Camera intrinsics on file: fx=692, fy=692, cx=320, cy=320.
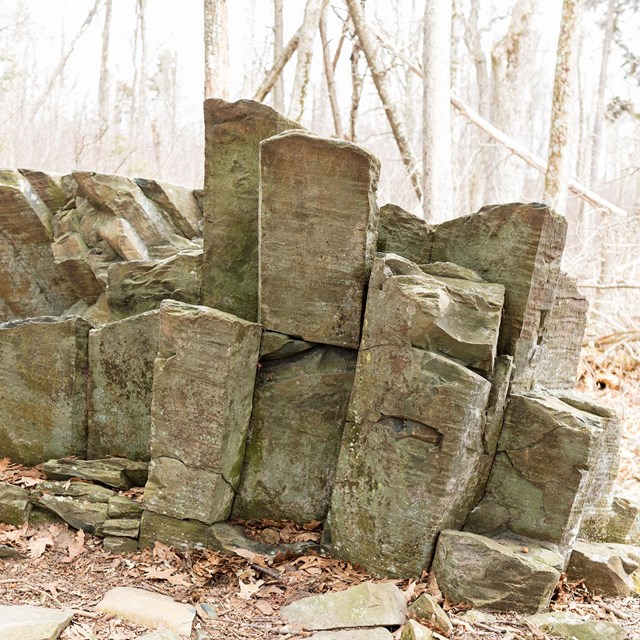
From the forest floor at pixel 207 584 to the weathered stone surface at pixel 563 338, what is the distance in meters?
1.76

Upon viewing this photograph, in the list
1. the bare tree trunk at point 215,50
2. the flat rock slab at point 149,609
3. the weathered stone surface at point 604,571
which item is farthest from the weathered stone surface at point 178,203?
the weathered stone surface at point 604,571

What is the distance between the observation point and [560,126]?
10.4 meters

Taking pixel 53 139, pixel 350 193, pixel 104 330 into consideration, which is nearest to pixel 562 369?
pixel 350 193

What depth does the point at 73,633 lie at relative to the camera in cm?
395

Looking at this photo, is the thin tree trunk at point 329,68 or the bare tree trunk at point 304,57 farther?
the thin tree trunk at point 329,68

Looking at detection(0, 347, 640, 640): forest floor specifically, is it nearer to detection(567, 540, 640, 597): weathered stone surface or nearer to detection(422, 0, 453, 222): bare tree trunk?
detection(567, 540, 640, 597): weathered stone surface

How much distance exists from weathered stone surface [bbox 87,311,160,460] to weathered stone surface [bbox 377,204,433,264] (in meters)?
1.98

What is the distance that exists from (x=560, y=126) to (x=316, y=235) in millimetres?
6961

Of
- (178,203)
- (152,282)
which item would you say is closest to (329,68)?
(178,203)

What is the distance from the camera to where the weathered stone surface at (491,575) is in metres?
4.39

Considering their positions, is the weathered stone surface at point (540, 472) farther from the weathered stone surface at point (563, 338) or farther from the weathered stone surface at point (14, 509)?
the weathered stone surface at point (14, 509)

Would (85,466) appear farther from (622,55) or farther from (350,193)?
(622,55)

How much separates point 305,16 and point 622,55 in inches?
595

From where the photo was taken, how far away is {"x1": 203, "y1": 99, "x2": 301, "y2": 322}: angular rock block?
5.41m
